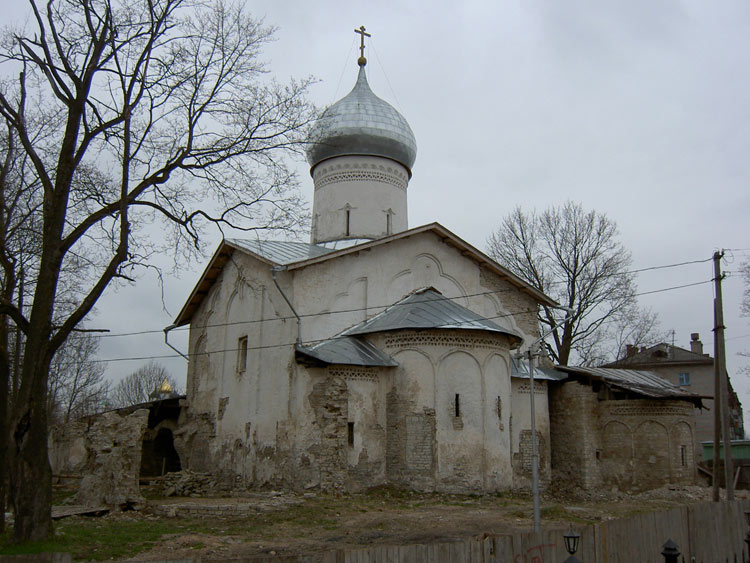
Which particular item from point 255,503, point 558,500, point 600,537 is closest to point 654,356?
point 558,500

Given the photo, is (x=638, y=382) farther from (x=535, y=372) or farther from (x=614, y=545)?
(x=614, y=545)

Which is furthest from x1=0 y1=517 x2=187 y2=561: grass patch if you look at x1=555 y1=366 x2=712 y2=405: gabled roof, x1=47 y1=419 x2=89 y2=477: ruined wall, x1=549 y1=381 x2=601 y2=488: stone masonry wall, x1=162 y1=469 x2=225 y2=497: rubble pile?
x1=555 y1=366 x2=712 y2=405: gabled roof

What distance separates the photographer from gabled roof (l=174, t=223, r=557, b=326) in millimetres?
18438

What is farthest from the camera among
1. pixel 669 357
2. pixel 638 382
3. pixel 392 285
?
pixel 669 357

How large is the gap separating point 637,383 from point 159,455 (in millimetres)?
15963

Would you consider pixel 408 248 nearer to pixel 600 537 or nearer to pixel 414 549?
pixel 600 537

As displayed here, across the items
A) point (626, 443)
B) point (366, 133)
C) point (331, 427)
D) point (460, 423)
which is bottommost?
point (626, 443)

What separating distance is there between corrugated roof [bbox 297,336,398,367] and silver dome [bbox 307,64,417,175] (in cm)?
710

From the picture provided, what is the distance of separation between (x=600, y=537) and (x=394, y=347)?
33.7 ft

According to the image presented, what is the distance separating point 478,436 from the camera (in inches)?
672

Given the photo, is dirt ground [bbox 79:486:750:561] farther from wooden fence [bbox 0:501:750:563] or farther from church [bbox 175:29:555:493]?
wooden fence [bbox 0:501:750:563]

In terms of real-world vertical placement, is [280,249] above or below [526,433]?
above

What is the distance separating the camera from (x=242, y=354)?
20.2m

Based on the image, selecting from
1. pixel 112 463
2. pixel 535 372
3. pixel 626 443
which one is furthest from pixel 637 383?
A: pixel 112 463
